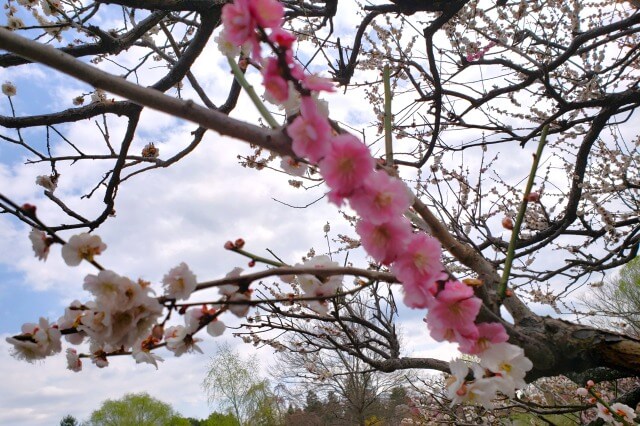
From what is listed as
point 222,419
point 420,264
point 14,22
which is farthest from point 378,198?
point 222,419

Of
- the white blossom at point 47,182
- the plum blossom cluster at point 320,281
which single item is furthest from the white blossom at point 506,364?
the white blossom at point 47,182

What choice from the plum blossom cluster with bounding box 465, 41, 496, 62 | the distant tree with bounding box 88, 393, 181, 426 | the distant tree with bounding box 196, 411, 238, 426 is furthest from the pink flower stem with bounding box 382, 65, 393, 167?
the distant tree with bounding box 88, 393, 181, 426

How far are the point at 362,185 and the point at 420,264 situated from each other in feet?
0.62

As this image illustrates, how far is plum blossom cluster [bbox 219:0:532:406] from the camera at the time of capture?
0.71 meters

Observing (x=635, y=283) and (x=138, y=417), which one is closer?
(x=635, y=283)

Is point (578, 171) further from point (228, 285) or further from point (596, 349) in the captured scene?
point (228, 285)

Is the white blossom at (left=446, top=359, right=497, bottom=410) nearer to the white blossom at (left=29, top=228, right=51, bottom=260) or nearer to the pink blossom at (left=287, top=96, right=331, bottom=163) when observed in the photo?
the pink blossom at (left=287, top=96, right=331, bottom=163)

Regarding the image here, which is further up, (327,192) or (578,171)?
(578,171)

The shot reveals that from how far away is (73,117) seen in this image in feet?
7.95

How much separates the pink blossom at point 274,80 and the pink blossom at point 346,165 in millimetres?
133

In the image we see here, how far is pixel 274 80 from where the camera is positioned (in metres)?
0.74

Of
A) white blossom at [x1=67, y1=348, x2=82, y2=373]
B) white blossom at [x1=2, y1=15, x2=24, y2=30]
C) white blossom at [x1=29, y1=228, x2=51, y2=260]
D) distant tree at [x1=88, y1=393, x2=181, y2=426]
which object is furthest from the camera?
distant tree at [x1=88, y1=393, x2=181, y2=426]

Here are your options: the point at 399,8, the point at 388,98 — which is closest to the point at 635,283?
the point at 399,8

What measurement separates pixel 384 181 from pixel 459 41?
3.68m
